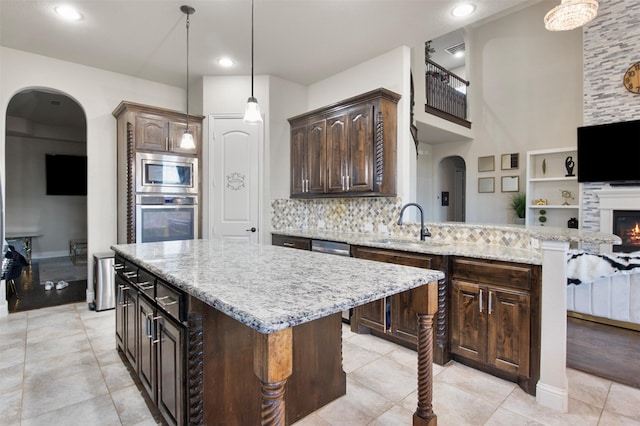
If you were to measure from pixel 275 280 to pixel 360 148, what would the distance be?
7.94ft

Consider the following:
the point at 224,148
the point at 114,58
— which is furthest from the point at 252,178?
the point at 114,58

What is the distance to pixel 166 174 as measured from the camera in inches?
158

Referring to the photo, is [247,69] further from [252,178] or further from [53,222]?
[53,222]

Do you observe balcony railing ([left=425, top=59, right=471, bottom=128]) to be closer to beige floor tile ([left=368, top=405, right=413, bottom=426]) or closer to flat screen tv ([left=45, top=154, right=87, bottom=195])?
beige floor tile ([left=368, top=405, right=413, bottom=426])

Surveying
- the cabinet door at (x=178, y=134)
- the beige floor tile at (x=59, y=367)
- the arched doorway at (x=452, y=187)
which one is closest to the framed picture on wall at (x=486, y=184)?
the arched doorway at (x=452, y=187)

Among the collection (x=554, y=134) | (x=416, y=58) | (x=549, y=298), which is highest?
(x=416, y=58)

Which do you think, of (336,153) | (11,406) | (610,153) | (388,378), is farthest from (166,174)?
(610,153)

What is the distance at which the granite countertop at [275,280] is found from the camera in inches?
41.3

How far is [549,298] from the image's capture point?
79.7 inches

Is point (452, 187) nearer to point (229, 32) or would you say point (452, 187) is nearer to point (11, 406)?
point (229, 32)

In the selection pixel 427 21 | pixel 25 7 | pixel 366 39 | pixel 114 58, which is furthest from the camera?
pixel 114 58

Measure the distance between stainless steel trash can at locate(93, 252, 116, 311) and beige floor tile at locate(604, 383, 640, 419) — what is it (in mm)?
4443

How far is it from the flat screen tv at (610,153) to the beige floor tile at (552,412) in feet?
14.0

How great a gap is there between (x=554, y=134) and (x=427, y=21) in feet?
16.9
